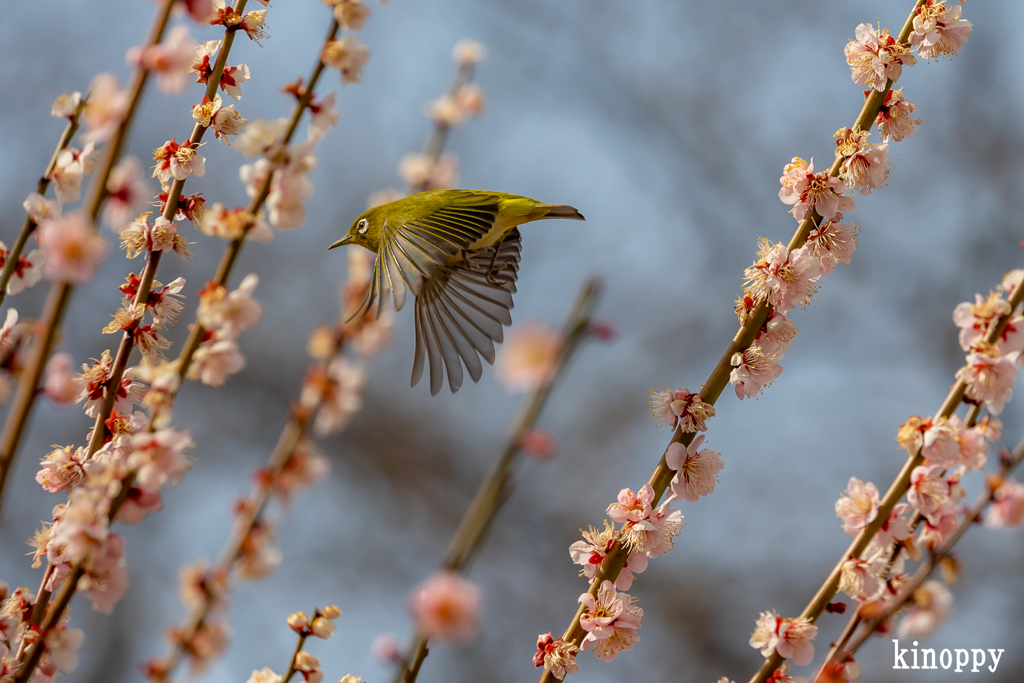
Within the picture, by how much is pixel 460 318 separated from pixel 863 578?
1.61 feet

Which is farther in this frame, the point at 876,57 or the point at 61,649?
the point at 876,57

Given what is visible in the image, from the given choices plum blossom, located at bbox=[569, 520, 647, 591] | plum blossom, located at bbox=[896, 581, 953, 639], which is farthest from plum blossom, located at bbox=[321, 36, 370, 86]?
plum blossom, located at bbox=[896, 581, 953, 639]

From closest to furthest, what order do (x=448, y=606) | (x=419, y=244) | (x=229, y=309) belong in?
(x=448, y=606), (x=229, y=309), (x=419, y=244)

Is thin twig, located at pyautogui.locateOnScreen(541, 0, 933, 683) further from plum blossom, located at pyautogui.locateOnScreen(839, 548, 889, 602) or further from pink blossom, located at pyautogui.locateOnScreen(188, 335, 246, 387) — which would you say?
pink blossom, located at pyautogui.locateOnScreen(188, 335, 246, 387)

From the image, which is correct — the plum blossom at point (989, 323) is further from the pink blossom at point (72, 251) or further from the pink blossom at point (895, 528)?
the pink blossom at point (72, 251)

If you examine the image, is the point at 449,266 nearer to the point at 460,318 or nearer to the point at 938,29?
the point at 460,318

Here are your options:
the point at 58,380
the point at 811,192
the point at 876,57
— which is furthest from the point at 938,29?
the point at 58,380

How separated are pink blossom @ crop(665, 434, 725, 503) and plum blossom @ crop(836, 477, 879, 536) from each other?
0.34 ft

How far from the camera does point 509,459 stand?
400 millimetres

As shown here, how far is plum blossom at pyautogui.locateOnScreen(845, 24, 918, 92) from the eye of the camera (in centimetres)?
66

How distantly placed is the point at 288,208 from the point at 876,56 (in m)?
0.53

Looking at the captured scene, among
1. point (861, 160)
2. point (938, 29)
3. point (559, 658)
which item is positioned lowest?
point (559, 658)

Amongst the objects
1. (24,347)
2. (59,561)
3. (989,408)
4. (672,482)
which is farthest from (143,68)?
(989,408)

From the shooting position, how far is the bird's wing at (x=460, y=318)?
2.64 ft
